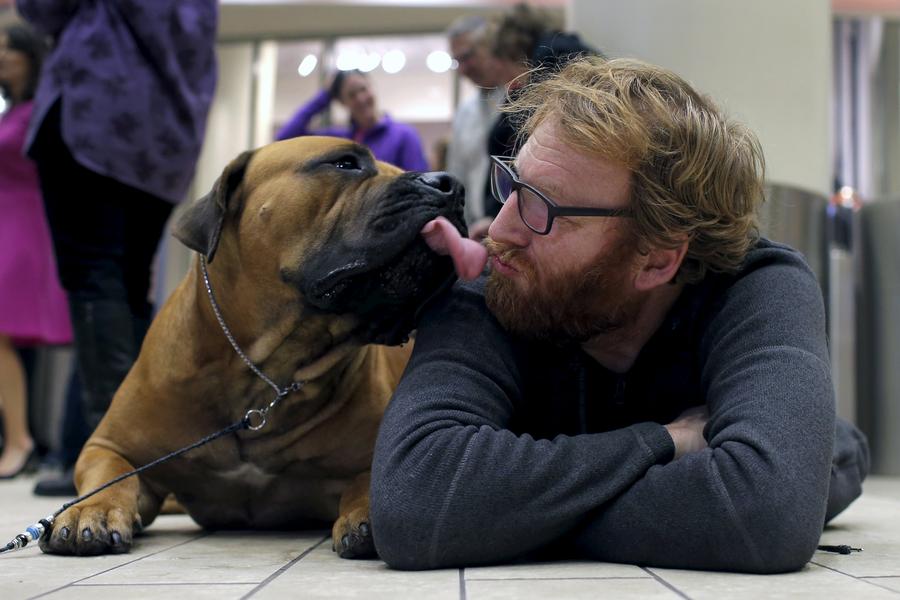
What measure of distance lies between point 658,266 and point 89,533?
3.87ft

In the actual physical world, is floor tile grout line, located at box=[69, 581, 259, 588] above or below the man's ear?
below

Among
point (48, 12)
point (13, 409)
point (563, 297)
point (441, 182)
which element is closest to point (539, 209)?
point (563, 297)

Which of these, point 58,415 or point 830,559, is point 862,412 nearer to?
point 830,559

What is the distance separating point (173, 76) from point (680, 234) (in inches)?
75.8

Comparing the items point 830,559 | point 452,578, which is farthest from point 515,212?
point 830,559

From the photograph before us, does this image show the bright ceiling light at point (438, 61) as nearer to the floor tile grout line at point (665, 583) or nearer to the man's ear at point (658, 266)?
the man's ear at point (658, 266)

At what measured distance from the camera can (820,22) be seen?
378 cm

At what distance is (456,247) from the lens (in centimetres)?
201

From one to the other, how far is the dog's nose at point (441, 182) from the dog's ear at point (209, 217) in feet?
1.44

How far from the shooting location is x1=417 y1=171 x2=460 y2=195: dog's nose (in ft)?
6.84

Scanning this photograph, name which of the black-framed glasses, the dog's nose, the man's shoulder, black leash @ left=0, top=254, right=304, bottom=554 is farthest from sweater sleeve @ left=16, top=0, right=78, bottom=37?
the man's shoulder

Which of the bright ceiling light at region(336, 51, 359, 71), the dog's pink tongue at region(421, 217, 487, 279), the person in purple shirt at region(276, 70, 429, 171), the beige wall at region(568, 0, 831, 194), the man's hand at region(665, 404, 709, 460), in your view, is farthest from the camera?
the bright ceiling light at region(336, 51, 359, 71)

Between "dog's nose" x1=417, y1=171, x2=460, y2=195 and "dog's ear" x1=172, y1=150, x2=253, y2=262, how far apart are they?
0.44 metres

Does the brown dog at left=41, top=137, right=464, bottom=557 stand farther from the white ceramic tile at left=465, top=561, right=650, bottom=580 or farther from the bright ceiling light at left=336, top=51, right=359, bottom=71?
the bright ceiling light at left=336, top=51, right=359, bottom=71
